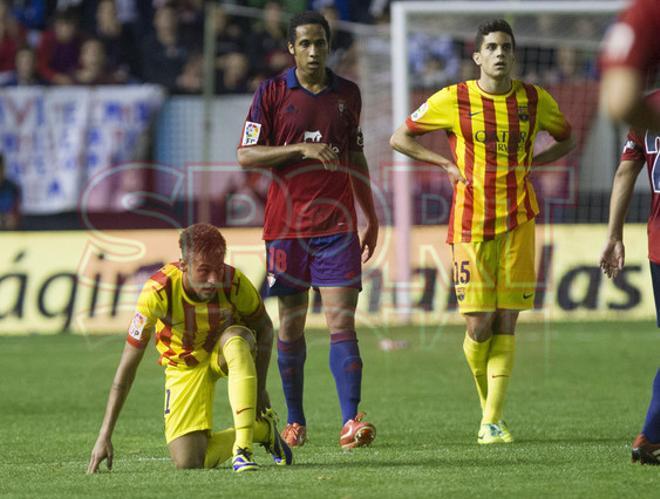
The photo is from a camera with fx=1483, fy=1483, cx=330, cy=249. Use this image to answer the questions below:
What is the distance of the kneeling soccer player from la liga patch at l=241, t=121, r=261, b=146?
127 cm

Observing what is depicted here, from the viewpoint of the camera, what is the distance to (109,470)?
21.5 ft

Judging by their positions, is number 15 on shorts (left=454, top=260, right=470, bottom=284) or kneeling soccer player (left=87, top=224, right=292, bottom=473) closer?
kneeling soccer player (left=87, top=224, right=292, bottom=473)

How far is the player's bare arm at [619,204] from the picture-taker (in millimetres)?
6777

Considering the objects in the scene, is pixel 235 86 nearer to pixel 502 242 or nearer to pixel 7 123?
pixel 7 123

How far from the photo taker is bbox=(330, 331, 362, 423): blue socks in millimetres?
7527

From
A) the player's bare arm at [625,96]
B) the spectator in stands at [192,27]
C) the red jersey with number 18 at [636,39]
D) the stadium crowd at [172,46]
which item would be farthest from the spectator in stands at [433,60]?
the player's bare arm at [625,96]

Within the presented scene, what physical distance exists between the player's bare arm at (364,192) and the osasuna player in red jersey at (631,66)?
3.18 m

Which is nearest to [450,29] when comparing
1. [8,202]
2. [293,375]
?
[8,202]

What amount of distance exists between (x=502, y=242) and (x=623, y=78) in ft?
10.8

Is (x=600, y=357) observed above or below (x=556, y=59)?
below

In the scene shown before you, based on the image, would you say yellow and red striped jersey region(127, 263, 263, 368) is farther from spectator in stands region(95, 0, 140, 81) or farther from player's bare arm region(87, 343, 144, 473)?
spectator in stands region(95, 0, 140, 81)

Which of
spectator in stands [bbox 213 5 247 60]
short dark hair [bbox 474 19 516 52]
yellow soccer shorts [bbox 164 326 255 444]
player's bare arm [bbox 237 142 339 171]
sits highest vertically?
spectator in stands [bbox 213 5 247 60]

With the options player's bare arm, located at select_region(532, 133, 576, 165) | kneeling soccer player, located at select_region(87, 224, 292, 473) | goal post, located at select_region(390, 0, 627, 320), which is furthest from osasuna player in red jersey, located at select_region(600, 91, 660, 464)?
goal post, located at select_region(390, 0, 627, 320)

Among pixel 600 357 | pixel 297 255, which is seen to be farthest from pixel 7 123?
pixel 297 255
